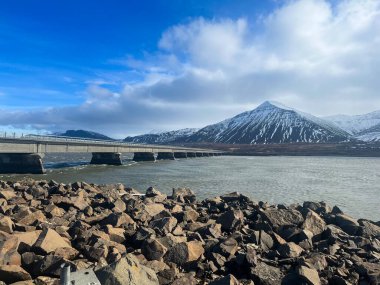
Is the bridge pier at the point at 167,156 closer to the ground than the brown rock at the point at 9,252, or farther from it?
closer to the ground

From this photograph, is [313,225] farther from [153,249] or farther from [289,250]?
[153,249]

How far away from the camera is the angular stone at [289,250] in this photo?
424 inches

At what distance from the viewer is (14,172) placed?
51.2 m

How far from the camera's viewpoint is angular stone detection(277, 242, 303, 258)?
424 inches

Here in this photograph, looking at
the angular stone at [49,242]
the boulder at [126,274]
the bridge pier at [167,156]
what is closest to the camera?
the boulder at [126,274]

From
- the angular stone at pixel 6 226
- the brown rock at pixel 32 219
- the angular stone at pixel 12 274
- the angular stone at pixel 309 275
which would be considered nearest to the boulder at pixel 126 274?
the angular stone at pixel 12 274

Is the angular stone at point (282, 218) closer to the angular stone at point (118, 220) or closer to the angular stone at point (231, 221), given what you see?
the angular stone at point (231, 221)

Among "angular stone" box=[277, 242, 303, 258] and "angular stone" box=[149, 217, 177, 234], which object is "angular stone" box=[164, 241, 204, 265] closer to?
"angular stone" box=[149, 217, 177, 234]

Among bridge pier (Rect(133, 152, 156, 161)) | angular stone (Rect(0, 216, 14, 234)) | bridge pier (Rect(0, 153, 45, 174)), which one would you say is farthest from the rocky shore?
bridge pier (Rect(133, 152, 156, 161))

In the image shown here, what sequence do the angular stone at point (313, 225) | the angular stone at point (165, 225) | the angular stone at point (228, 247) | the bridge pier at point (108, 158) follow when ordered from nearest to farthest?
the angular stone at point (228, 247) < the angular stone at point (165, 225) < the angular stone at point (313, 225) < the bridge pier at point (108, 158)

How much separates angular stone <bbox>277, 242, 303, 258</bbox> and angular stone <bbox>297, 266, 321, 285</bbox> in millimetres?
1802

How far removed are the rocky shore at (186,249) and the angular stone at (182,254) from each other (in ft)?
0.09

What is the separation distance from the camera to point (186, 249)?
984 cm

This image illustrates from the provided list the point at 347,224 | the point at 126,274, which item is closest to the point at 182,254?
the point at 126,274
